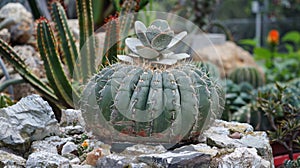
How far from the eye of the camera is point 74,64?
3.36 metres

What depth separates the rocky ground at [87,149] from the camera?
6.09 feet

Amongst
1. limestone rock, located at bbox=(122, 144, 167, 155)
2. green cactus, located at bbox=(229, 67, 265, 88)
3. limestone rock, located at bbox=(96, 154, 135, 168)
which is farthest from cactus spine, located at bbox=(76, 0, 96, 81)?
green cactus, located at bbox=(229, 67, 265, 88)

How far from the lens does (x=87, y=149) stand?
6.85 ft

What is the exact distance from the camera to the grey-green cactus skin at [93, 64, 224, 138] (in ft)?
6.50

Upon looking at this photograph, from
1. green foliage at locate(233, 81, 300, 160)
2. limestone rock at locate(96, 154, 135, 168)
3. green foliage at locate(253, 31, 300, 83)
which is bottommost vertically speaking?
green foliage at locate(253, 31, 300, 83)

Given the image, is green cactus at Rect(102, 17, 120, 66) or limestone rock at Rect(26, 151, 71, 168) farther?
green cactus at Rect(102, 17, 120, 66)

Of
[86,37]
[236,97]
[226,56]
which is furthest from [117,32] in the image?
[226,56]

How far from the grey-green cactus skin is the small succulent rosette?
0.10m

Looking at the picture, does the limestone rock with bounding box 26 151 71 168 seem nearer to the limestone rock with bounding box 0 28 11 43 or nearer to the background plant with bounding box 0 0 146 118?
the background plant with bounding box 0 0 146 118

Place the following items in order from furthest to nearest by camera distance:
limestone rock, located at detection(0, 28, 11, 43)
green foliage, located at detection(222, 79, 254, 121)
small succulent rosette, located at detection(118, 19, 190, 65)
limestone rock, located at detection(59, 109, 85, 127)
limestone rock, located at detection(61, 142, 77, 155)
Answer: green foliage, located at detection(222, 79, 254, 121), limestone rock, located at detection(0, 28, 11, 43), limestone rock, located at detection(59, 109, 85, 127), small succulent rosette, located at detection(118, 19, 190, 65), limestone rock, located at detection(61, 142, 77, 155)

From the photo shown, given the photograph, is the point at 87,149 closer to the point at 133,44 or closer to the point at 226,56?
the point at 133,44

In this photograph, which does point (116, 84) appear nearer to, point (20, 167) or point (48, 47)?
point (20, 167)

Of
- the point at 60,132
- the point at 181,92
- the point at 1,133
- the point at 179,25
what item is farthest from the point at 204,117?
the point at 179,25

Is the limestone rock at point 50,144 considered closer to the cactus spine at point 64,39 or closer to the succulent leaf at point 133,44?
the succulent leaf at point 133,44
